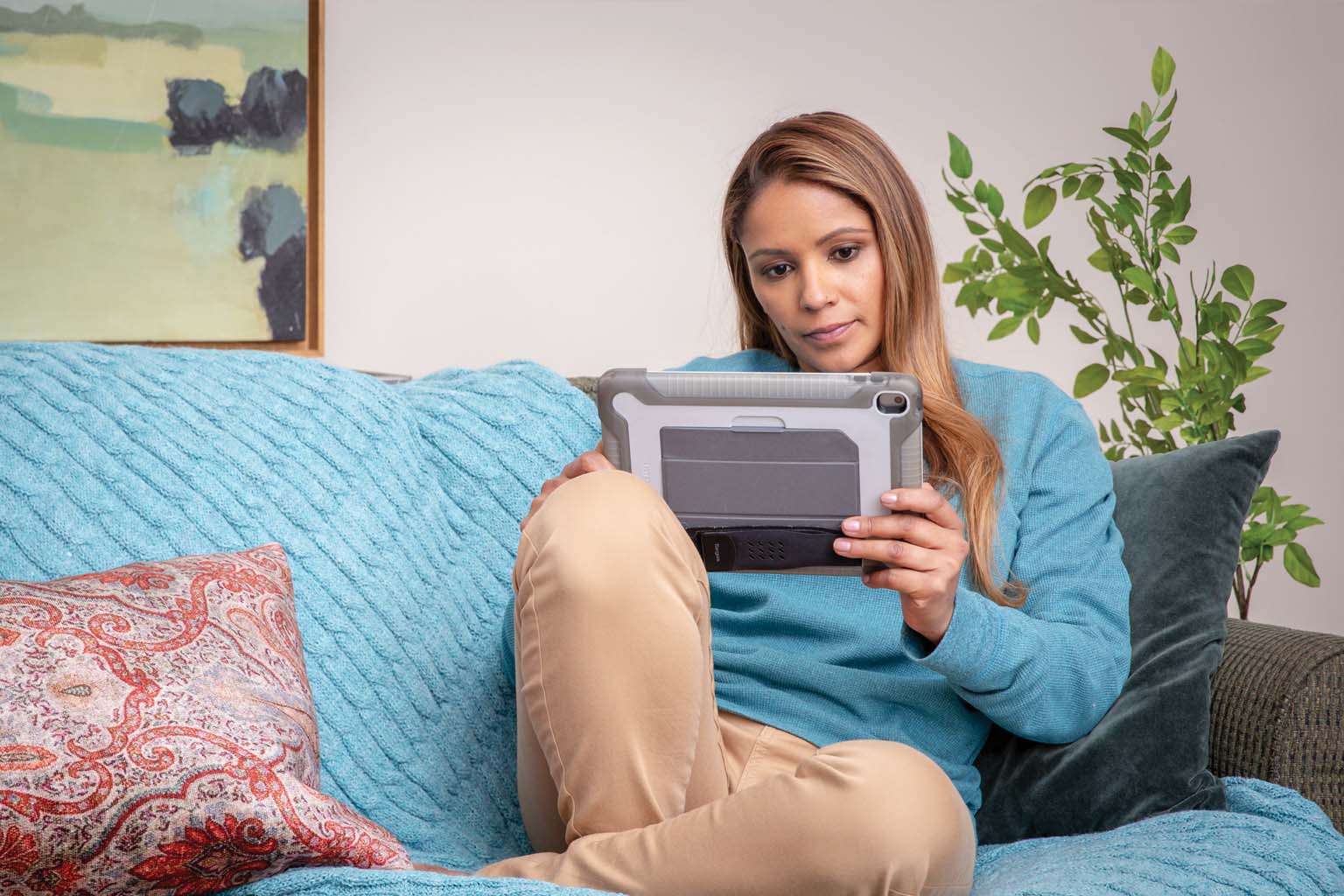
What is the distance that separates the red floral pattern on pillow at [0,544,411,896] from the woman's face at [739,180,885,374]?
27.0 inches

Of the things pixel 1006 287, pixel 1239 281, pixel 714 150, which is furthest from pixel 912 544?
pixel 714 150

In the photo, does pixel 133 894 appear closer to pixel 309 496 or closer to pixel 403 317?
pixel 309 496

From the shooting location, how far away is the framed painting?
2.16 m

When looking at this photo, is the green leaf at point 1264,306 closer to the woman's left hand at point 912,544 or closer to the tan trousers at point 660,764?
the woman's left hand at point 912,544

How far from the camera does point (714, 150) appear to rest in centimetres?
252

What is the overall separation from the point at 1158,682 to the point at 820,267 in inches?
21.4

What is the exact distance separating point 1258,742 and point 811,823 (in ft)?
1.67

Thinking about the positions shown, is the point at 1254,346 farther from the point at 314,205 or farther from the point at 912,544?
the point at 314,205

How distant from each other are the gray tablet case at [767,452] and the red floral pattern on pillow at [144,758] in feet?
1.21

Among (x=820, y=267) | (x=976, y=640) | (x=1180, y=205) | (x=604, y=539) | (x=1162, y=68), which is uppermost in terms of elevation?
(x=1162, y=68)

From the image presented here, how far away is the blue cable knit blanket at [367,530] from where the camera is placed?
1095mm

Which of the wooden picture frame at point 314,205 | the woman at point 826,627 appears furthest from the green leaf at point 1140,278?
the wooden picture frame at point 314,205

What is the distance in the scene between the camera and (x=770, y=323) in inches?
60.2

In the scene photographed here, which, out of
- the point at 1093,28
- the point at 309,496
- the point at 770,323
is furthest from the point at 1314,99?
the point at 309,496
